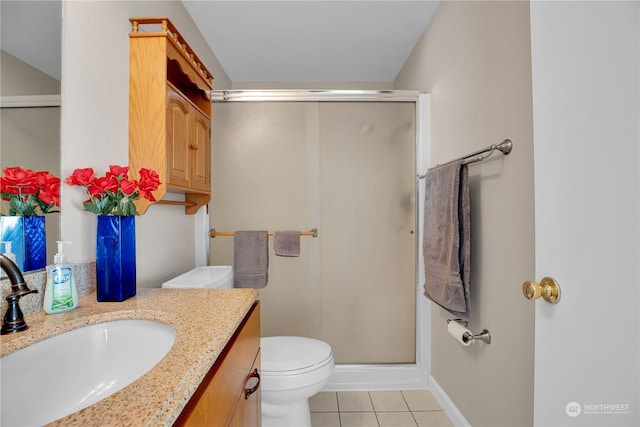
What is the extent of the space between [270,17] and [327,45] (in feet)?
1.63

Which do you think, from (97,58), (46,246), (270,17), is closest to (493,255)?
(46,246)

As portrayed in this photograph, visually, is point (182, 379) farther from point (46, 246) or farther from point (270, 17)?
point (270, 17)

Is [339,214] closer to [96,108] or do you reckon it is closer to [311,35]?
[311,35]

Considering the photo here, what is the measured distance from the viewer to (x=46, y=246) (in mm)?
849

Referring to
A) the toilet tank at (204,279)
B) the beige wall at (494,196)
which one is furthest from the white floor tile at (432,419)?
the toilet tank at (204,279)

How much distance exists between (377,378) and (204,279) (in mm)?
1370

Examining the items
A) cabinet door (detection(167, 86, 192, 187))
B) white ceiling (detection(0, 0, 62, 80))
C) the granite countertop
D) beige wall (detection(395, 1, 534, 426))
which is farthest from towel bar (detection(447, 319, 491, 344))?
white ceiling (detection(0, 0, 62, 80))

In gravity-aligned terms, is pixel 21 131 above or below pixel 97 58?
below

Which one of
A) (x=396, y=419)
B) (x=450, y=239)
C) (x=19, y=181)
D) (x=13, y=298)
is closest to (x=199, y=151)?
(x=19, y=181)

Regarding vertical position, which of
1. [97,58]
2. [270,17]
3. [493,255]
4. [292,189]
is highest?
[270,17]

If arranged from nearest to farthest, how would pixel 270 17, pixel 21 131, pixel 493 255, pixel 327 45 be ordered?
pixel 21 131
pixel 493 255
pixel 270 17
pixel 327 45

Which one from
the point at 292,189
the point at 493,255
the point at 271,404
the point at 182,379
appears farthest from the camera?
the point at 292,189

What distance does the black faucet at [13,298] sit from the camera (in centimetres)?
65

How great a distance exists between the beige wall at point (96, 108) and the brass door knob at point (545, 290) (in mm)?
1319
